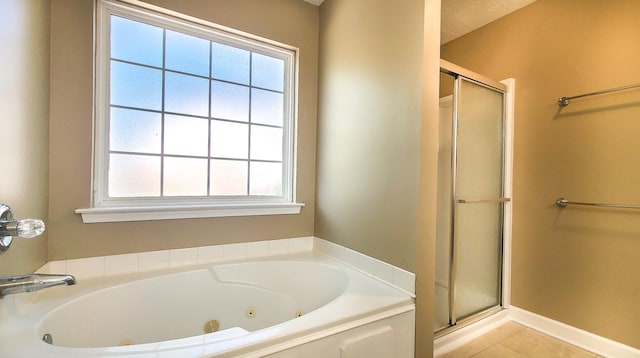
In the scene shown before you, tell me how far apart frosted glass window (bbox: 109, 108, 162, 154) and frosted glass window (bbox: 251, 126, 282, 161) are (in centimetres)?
61

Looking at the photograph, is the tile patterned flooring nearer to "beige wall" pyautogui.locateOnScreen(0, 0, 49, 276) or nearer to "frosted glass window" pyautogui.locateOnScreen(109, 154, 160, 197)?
"frosted glass window" pyautogui.locateOnScreen(109, 154, 160, 197)

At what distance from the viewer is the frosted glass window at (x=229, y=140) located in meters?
1.82

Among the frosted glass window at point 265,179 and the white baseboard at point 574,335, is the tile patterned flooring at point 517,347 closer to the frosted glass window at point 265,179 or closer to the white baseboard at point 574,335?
the white baseboard at point 574,335

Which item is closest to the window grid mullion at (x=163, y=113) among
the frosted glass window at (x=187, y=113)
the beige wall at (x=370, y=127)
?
the frosted glass window at (x=187, y=113)

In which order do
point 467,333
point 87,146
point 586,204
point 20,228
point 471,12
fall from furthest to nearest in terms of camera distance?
point 471,12 → point 467,333 → point 586,204 → point 87,146 → point 20,228

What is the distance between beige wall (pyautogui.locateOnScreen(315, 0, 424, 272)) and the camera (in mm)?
1320

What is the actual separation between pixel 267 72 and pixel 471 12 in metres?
1.78

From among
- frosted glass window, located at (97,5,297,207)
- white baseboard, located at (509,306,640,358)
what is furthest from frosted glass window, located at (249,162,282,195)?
white baseboard, located at (509,306,640,358)

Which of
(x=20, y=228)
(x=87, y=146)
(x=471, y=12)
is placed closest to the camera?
(x=20, y=228)

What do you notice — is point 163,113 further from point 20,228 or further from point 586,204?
point 586,204

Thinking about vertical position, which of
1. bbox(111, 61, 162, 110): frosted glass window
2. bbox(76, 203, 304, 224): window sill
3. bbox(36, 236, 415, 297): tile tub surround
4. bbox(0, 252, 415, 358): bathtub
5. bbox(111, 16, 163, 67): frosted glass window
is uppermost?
bbox(111, 16, 163, 67): frosted glass window

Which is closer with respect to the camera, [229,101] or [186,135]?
[186,135]

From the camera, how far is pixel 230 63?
1.88 meters

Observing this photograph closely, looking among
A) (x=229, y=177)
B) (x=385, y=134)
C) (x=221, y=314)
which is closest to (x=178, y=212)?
(x=229, y=177)
